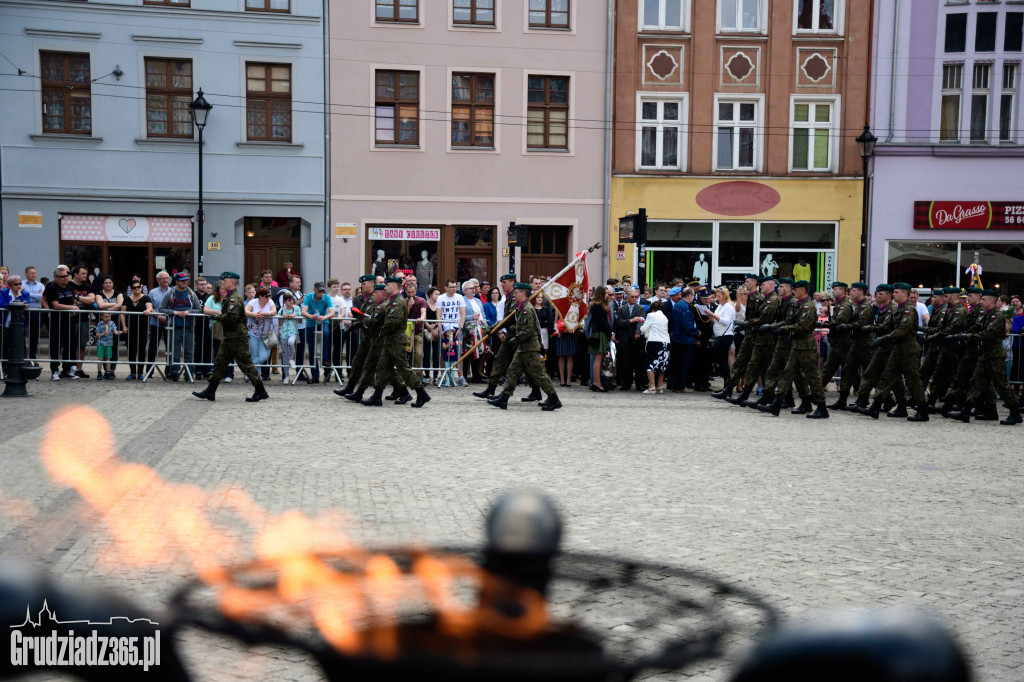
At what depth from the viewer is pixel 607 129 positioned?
29000mm

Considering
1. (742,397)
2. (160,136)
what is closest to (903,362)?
(742,397)

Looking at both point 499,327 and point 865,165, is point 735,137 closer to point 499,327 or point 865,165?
point 865,165

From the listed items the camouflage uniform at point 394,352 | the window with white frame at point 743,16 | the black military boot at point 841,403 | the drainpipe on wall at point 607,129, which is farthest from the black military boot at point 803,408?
the window with white frame at point 743,16

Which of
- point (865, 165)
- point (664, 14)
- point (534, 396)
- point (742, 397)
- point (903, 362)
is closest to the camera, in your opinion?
point (903, 362)

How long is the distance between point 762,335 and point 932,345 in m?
3.10

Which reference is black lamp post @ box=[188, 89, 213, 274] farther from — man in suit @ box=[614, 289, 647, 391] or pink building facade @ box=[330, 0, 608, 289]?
man in suit @ box=[614, 289, 647, 391]

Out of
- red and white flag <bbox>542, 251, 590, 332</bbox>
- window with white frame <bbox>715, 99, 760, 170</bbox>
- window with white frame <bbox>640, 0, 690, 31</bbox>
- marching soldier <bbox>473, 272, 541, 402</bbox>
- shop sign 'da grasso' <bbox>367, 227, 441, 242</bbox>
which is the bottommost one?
marching soldier <bbox>473, 272, 541, 402</bbox>

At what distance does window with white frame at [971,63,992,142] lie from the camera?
2923 cm

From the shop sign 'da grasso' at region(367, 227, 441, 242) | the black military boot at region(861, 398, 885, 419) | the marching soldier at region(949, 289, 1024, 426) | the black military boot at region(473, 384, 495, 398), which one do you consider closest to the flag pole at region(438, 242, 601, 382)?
the black military boot at region(473, 384, 495, 398)

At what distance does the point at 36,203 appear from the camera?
2603 cm

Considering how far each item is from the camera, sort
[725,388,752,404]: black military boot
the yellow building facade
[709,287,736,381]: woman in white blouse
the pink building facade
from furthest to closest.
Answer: the yellow building facade → the pink building facade → [709,287,736,381]: woman in white blouse → [725,388,752,404]: black military boot

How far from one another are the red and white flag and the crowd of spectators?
261mm

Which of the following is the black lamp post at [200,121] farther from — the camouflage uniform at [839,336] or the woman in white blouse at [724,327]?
the camouflage uniform at [839,336]

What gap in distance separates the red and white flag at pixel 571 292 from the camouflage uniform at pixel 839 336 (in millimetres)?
4168
